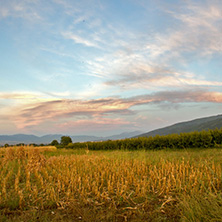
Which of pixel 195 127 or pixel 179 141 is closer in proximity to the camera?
pixel 179 141

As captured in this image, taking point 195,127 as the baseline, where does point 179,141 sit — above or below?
above

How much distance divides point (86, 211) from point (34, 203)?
4.07 feet

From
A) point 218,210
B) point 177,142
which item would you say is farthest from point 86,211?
point 177,142

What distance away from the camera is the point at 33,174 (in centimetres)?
619

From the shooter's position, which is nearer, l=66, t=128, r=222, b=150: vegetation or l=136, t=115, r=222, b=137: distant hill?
l=66, t=128, r=222, b=150: vegetation

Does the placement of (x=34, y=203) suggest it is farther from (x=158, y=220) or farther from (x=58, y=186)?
(x=158, y=220)

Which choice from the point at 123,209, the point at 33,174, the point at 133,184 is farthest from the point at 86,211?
the point at 33,174

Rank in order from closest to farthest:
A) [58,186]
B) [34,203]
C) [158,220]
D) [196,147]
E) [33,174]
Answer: [158,220] → [34,203] → [58,186] → [33,174] → [196,147]

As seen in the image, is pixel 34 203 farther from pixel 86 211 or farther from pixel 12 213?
pixel 86 211

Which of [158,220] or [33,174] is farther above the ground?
[33,174]

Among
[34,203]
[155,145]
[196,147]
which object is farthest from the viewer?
[155,145]

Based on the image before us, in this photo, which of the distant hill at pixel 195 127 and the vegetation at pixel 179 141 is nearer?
the vegetation at pixel 179 141

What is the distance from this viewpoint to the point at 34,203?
163 inches

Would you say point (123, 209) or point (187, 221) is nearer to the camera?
point (187, 221)
